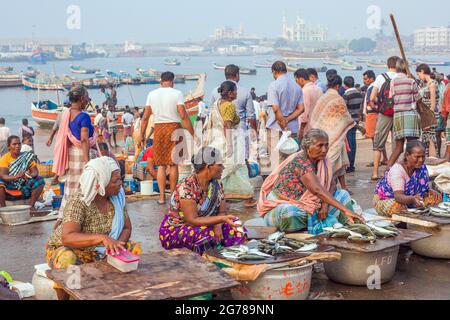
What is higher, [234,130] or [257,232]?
[234,130]

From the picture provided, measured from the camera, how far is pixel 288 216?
20.2 ft

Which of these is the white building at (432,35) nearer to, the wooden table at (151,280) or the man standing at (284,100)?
the man standing at (284,100)

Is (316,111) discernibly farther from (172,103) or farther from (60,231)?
(60,231)

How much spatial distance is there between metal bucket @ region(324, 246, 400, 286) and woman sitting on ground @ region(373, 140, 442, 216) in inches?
42.7

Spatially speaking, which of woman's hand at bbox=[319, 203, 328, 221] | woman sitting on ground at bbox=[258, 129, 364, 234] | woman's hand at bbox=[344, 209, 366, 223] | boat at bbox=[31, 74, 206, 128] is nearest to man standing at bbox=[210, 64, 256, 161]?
woman sitting on ground at bbox=[258, 129, 364, 234]

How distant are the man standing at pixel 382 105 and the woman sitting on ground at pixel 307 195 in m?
3.89

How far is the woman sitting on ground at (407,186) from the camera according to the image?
21.3 feet

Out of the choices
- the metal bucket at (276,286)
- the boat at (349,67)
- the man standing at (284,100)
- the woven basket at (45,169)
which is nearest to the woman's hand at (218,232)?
the metal bucket at (276,286)

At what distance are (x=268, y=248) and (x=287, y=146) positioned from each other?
3936mm

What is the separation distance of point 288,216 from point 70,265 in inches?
82.7

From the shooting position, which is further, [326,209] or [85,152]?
[85,152]

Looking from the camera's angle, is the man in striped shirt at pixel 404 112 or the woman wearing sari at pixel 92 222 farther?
the man in striped shirt at pixel 404 112

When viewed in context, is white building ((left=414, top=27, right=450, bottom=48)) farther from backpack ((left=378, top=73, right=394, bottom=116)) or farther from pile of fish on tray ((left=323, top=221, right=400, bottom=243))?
pile of fish on tray ((left=323, top=221, right=400, bottom=243))
